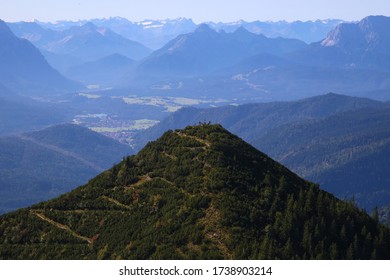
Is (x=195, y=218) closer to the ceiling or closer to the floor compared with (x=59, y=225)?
closer to the ceiling

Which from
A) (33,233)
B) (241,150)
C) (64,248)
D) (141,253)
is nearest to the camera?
(141,253)

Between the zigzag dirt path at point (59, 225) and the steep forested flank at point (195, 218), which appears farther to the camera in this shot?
the zigzag dirt path at point (59, 225)

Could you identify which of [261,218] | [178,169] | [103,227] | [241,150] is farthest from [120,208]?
[241,150]

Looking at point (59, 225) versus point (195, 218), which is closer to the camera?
point (195, 218)

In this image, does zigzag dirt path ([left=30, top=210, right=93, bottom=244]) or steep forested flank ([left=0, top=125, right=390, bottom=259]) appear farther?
zigzag dirt path ([left=30, top=210, right=93, bottom=244])

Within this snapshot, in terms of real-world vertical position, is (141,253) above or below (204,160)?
below

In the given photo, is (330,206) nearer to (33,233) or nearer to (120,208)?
(120,208)
